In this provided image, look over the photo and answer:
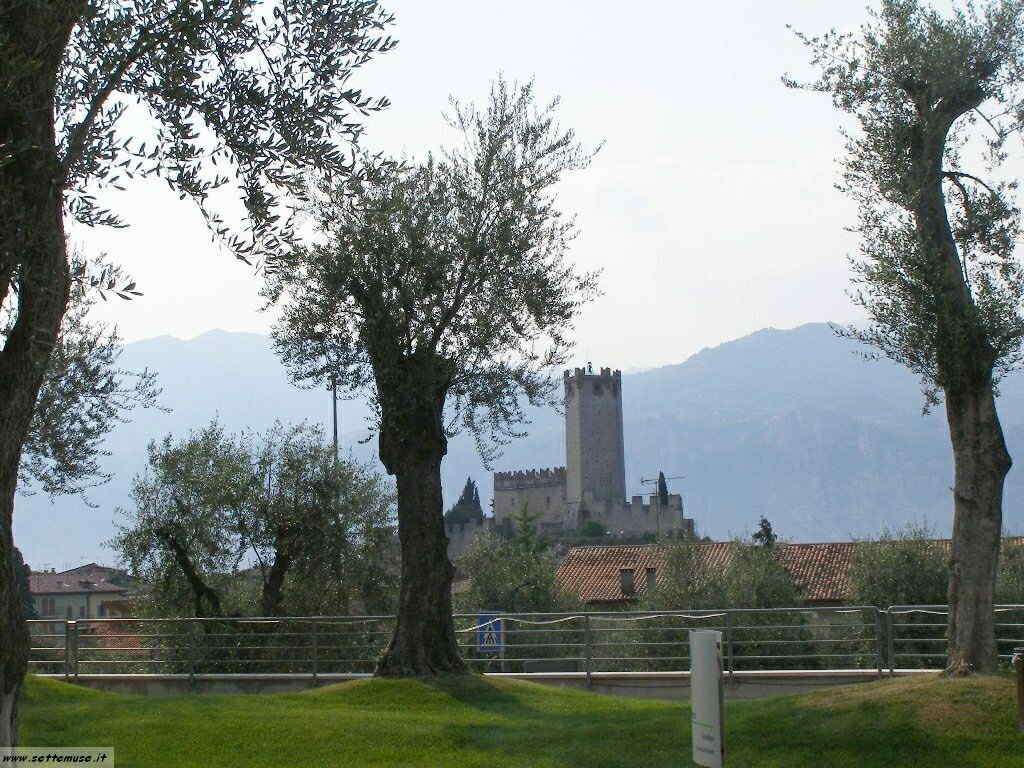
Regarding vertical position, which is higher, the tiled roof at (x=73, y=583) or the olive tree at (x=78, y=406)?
the olive tree at (x=78, y=406)

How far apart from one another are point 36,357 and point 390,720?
22.6 feet

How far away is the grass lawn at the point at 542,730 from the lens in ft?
36.3

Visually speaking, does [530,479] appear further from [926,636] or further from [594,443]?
[926,636]

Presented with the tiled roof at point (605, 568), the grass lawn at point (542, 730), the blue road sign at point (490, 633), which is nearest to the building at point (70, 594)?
the tiled roof at point (605, 568)

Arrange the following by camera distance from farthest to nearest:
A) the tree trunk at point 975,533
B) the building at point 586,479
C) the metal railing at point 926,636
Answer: the building at point 586,479
the metal railing at point 926,636
the tree trunk at point 975,533

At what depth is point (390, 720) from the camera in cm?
1359

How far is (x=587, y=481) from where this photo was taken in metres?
140

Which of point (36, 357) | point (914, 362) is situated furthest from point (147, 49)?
point (914, 362)

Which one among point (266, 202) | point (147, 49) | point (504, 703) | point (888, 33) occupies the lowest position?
point (504, 703)

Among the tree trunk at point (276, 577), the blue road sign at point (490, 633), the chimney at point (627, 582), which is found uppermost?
the tree trunk at point (276, 577)

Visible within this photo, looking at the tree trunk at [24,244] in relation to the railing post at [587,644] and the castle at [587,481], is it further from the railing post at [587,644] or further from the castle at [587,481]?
the castle at [587,481]

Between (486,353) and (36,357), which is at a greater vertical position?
(486,353)

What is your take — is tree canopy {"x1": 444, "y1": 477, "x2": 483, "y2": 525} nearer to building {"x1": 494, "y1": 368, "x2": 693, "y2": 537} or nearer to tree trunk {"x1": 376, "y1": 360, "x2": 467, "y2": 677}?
building {"x1": 494, "y1": 368, "x2": 693, "y2": 537}

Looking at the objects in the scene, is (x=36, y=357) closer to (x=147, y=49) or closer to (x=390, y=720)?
(x=147, y=49)
